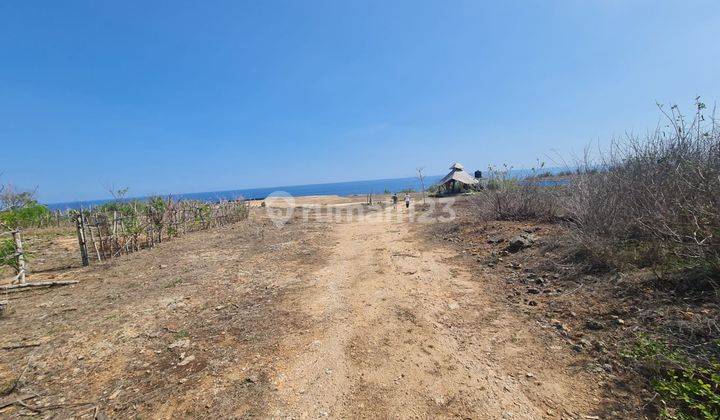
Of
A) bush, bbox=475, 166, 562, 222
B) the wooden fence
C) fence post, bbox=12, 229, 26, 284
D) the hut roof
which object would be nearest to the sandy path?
bush, bbox=475, 166, 562, 222

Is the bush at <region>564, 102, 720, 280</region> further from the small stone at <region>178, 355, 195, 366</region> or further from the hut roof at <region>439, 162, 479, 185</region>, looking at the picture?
the hut roof at <region>439, 162, 479, 185</region>

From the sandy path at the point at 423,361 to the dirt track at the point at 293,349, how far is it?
0.6 inches

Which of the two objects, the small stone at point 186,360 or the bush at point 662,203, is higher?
the bush at point 662,203

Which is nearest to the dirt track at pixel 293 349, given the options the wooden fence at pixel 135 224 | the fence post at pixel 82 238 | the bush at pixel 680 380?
the bush at pixel 680 380

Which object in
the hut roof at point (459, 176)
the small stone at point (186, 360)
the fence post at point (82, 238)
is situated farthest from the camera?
the hut roof at point (459, 176)

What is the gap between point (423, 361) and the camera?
317 cm

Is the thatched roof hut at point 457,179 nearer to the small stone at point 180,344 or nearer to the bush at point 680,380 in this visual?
the bush at point 680,380

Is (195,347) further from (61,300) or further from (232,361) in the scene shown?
(61,300)

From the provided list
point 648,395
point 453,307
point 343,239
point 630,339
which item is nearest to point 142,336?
point 453,307

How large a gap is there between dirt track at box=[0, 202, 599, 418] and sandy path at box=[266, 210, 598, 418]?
1 cm

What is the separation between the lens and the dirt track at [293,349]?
265cm

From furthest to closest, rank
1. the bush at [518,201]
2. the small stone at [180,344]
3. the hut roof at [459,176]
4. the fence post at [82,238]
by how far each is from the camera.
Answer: the hut roof at [459,176]
the bush at [518,201]
the fence post at [82,238]
the small stone at [180,344]

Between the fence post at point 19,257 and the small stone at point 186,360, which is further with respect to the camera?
the fence post at point 19,257

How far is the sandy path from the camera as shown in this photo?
100 inches
